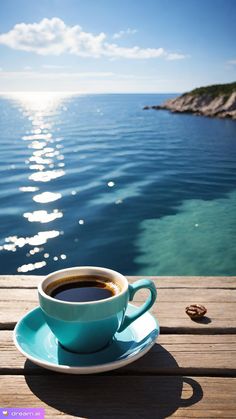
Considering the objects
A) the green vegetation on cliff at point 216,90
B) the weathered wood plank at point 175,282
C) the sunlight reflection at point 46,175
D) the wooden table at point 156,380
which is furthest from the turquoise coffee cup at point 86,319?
the green vegetation on cliff at point 216,90

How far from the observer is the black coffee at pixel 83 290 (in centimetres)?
149

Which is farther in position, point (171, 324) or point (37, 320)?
point (171, 324)

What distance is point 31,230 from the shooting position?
33.6 feet

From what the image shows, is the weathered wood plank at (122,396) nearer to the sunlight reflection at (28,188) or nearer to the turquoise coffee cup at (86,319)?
the turquoise coffee cup at (86,319)

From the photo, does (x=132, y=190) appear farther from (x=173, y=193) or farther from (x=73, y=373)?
(x=73, y=373)

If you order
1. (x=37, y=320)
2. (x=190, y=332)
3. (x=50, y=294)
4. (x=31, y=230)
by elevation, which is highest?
(x=50, y=294)

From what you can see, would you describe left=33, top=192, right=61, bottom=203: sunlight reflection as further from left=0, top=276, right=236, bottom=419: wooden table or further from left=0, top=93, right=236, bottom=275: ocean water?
left=0, top=276, right=236, bottom=419: wooden table

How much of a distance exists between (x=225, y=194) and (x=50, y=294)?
12026 mm

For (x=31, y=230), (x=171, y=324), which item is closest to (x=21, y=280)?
(x=171, y=324)

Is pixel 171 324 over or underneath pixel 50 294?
underneath

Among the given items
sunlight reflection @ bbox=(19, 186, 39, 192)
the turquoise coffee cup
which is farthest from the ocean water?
the turquoise coffee cup

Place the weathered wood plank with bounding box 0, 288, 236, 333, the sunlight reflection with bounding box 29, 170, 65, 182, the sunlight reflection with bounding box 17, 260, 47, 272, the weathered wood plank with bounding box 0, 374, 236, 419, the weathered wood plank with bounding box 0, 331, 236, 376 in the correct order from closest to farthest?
the weathered wood plank with bounding box 0, 374, 236, 419 < the weathered wood plank with bounding box 0, 331, 236, 376 < the weathered wood plank with bounding box 0, 288, 236, 333 < the sunlight reflection with bounding box 17, 260, 47, 272 < the sunlight reflection with bounding box 29, 170, 65, 182

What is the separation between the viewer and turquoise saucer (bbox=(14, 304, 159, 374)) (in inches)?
52.4

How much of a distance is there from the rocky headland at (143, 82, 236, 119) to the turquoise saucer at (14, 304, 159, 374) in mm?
42834
